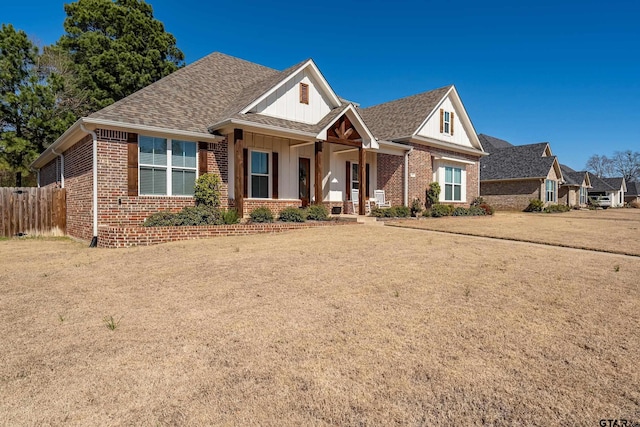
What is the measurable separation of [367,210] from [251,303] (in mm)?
13654

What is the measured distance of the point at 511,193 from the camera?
Answer: 3147 cm

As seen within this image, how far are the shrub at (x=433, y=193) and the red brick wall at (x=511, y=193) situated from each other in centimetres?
1512

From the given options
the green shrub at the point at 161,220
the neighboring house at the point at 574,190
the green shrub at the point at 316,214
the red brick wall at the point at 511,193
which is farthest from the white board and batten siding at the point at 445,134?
the neighboring house at the point at 574,190

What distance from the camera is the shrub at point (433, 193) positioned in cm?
1953

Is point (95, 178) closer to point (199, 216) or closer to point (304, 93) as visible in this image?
point (199, 216)

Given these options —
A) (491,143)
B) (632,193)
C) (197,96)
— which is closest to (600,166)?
(632,193)

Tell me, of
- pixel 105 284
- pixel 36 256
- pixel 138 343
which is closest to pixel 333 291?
pixel 138 343

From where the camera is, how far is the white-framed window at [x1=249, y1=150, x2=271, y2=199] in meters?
14.2

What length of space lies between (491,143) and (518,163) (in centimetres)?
1061

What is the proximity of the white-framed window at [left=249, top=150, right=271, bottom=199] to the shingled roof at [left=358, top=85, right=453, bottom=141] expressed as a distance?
7.57 metres

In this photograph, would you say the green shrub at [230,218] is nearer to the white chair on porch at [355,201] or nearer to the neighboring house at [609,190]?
the white chair on porch at [355,201]

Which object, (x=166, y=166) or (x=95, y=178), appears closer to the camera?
(x=95, y=178)

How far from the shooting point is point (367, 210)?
17750 millimetres

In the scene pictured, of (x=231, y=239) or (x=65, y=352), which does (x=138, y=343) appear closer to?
(x=65, y=352)
